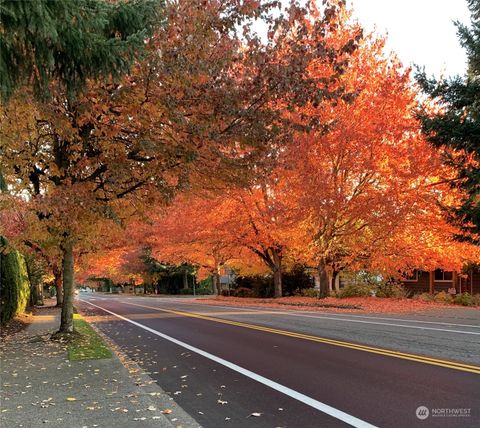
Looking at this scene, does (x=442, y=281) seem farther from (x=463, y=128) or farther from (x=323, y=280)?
(x=463, y=128)

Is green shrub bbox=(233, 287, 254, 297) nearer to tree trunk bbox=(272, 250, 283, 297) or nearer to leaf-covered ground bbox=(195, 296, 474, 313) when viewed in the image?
tree trunk bbox=(272, 250, 283, 297)

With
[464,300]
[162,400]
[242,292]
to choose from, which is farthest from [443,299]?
[162,400]

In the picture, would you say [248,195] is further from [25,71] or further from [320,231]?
[25,71]

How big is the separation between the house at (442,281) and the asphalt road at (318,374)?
710 inches

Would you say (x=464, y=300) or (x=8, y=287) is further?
(x=464, y=300)

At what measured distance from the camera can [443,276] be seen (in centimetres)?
3353

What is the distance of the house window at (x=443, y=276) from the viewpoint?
33156mm

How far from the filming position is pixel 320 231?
81.6 ft

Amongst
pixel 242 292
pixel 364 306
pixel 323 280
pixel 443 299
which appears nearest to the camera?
pixel 364 306

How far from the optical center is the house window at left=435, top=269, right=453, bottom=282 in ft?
109

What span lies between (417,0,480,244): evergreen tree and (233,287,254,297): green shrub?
72.8 ft

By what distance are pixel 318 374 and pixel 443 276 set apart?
28.9m

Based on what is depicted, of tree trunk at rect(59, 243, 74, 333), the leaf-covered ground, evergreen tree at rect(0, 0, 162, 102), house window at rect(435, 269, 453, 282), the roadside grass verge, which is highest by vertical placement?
evergreen tree at rect(0, 0, 162, 102)

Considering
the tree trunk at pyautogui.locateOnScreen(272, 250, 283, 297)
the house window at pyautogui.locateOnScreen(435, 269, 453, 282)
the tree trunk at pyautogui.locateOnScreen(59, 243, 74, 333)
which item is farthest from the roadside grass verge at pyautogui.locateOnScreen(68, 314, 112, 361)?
the house window at pyautogui.locateOnScreen(435, 269, 453, 282)
